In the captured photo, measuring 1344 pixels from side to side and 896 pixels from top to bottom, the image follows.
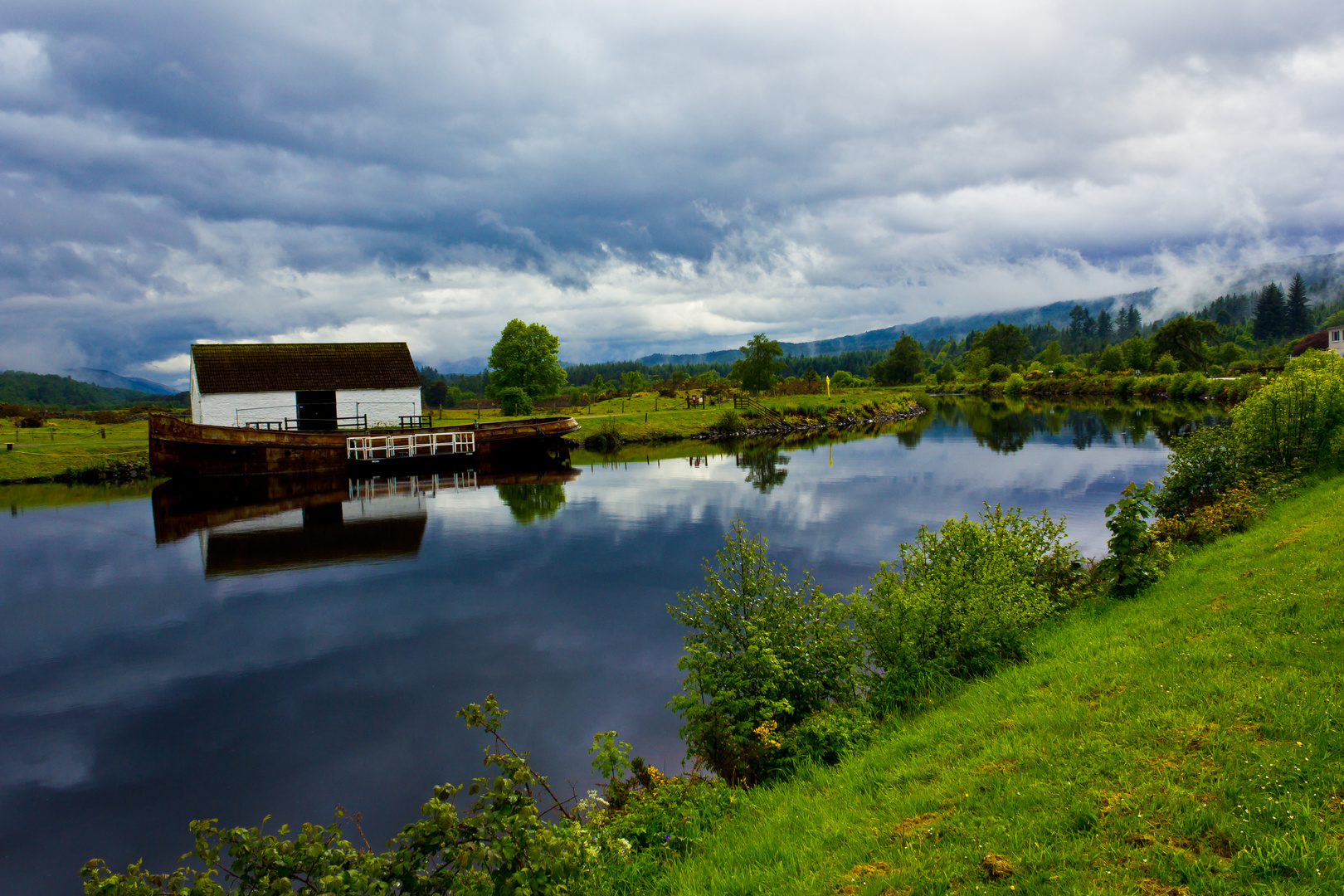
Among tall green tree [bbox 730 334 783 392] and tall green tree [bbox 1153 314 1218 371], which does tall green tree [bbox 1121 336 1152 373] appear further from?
tall green tree [bbox 730 334 783 392]

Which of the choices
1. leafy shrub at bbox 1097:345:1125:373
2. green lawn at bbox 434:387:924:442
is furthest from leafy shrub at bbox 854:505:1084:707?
leafy shrub at bbox 1097:345:1125:373

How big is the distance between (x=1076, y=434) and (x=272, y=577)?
163ft

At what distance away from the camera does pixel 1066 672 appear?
7.83 metres

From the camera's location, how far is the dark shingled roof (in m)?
43.1

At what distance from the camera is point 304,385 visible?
145 ft

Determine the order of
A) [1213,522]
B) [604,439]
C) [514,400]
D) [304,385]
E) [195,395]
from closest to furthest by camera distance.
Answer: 1. [1213,522]
2. [195,395]
3. [304,385]
4. [604,439]
5. [514,400]

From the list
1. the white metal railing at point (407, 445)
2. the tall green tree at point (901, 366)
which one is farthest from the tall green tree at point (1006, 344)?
the white metal railing at point (407, 445)

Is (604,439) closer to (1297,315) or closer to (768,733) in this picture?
(768,733)

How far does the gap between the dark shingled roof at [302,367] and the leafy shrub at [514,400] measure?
11.3 meters

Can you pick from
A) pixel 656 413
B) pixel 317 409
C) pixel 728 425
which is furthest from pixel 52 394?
pixel 728 425

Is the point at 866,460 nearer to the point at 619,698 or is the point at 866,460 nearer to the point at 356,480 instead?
the point at 356,480

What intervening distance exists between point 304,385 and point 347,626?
35.4 m

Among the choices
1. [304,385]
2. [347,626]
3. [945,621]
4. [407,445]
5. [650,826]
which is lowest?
[347,626]

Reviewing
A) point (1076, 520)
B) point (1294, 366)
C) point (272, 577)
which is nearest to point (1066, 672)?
point (1076, 520)
